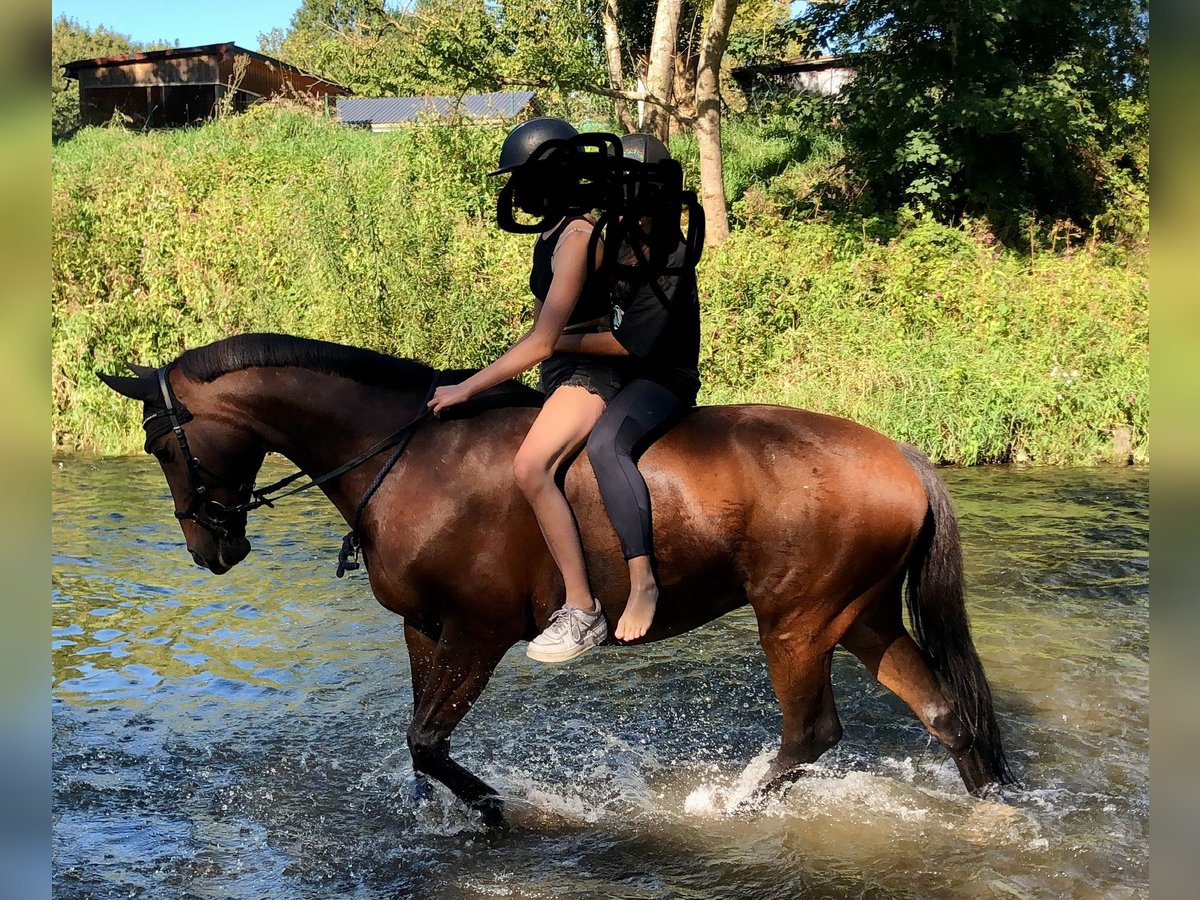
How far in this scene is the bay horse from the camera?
4.80m

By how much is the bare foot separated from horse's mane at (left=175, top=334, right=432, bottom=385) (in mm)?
1416

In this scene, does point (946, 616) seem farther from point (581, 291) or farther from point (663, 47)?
point (663, 47)

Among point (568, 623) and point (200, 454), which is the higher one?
point (200, 454)

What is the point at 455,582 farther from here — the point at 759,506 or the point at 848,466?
the point at 848,466

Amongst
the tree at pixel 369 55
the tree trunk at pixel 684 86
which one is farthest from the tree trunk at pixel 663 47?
the tree at pixel 369 55

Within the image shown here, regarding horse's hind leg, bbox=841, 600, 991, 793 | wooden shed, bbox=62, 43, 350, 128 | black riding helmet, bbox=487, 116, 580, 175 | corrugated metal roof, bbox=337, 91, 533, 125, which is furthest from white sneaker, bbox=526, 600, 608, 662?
wooden shed, bbox=62, 43, 350, 128

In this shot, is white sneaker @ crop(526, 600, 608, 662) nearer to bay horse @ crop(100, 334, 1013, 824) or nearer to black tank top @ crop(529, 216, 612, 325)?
bay horse @ crop(100, 334, 1013, 824)

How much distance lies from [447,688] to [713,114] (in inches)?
716

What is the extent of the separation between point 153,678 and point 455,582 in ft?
11.8

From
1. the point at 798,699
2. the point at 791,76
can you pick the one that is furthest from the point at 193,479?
the point at 791,76

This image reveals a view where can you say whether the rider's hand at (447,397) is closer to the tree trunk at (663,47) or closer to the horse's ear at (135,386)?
the horse's ear at (135,386)

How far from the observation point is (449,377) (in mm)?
5059

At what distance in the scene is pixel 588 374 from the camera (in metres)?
4.78
